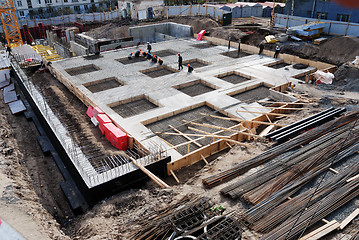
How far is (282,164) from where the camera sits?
10.1 metres

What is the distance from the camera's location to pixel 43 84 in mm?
20891

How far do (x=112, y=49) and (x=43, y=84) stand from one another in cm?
990

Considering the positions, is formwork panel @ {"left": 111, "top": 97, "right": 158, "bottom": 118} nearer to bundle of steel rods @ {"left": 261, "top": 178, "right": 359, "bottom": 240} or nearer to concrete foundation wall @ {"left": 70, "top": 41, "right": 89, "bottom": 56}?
bundle of steel rods @ {"left": 261, "top": 178, "right": 359, "bottom": 240}

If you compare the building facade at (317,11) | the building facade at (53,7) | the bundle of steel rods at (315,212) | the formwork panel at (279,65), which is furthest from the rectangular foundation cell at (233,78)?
the building facade at (53,7)

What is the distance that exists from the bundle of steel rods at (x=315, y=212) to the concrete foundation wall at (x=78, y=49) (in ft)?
78.2

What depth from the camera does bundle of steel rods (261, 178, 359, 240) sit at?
23.9 feet

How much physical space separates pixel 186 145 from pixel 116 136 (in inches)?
130

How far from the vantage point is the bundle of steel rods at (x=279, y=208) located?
7.77 metres

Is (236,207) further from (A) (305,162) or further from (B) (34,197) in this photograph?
(B) (34,197)

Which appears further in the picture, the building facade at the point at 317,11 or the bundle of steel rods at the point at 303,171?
the building facade at the point at 317,11

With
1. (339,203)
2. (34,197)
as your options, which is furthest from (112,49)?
(339,203)

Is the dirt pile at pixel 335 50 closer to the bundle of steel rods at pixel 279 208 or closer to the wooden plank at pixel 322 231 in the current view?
the bundle of steel rods at pixel 279 208

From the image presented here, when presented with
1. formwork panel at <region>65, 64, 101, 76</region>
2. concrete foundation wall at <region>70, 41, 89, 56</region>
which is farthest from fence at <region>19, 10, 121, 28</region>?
formwork panel at <region>65, 64, 101, 76</region>

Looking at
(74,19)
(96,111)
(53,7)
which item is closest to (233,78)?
Result: (96,111)
